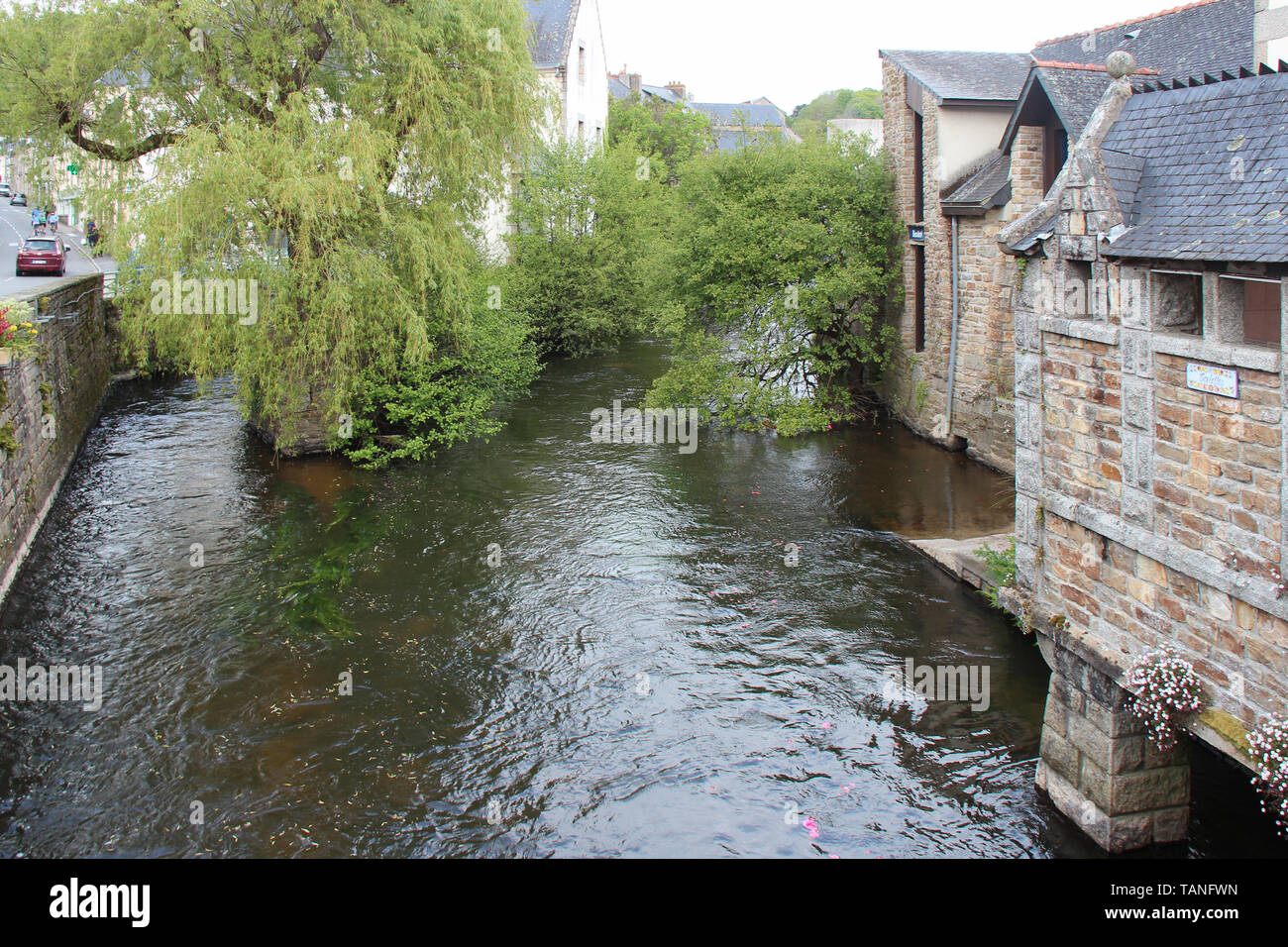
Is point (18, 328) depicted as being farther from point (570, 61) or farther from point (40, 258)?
point (570, 61)

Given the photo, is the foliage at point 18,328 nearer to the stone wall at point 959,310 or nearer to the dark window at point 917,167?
the stone wall at point 959,310

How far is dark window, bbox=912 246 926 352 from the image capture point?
68.9ft

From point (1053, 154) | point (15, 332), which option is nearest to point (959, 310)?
point (1053, 154)

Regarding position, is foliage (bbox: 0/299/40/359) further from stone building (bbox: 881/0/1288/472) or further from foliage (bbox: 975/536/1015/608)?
stone building (bbox: 881/0/1288/472)

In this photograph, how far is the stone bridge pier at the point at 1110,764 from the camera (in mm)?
7703

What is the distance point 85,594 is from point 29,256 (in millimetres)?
19350

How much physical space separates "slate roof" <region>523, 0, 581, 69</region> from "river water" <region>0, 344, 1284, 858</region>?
2279cm

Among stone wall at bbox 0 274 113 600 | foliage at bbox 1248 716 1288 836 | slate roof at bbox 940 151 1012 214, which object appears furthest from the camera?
slate roof at bbox 940 151 1012 214

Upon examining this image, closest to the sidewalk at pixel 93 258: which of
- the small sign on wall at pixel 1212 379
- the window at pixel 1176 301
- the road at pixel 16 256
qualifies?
the road at pixel 16 256

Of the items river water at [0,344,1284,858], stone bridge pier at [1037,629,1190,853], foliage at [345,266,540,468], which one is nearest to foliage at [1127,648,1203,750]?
stone bridge pier at [1037,629,1190,853]

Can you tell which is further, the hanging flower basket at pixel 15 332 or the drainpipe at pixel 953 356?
the drainpipe at pixel 953 356

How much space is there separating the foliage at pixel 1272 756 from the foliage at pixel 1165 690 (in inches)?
22.7
